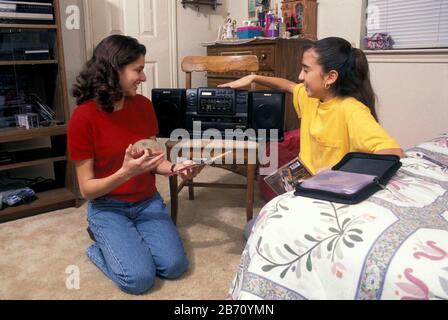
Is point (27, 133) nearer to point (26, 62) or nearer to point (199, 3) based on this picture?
point (26, 62)

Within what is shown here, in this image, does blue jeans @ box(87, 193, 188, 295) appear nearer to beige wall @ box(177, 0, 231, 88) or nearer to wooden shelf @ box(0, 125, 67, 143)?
wooden shelf @ box(0, 125, 67, 143)

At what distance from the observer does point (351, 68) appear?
4.43ft

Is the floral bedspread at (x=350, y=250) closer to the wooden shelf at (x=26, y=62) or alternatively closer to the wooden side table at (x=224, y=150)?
the wooden side table at (x=224, y=150)

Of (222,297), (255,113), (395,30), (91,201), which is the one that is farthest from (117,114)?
(395,30)

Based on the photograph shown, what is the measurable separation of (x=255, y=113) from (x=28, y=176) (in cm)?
155

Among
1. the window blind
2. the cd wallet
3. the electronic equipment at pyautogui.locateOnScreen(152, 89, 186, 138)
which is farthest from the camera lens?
the window blind

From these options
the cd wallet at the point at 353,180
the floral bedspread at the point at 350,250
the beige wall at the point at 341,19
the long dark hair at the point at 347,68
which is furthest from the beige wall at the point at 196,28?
the floral bedspread at the point at 350,250

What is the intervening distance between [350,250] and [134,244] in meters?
0.94

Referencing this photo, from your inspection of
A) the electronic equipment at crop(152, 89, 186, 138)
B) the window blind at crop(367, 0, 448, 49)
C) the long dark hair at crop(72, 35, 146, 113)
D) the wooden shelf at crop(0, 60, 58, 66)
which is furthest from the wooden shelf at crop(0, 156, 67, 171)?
the window blind at crop(367, 0, 448, 49)

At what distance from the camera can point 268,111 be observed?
1776 millimetres

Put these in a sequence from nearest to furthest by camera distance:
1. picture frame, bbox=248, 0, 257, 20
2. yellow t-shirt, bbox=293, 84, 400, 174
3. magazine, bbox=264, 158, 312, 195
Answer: yellow t-shirt, bbox=293, 84, 400, 174, magazine, bbox=264, 158, 312, 195, picture frame, bbox=248, 0, 257, 20

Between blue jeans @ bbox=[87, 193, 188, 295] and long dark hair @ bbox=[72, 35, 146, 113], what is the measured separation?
40cm

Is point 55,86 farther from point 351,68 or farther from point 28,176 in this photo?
point 351,68

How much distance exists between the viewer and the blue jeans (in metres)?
1.35
